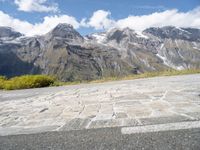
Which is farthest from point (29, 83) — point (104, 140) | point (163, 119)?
point (104, 140)

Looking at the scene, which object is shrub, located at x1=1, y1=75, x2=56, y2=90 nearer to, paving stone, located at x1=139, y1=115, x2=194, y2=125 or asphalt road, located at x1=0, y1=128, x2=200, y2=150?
asphalt road, located at x1=0, y1=128, x2=200, y2=150

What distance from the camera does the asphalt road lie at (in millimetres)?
3986

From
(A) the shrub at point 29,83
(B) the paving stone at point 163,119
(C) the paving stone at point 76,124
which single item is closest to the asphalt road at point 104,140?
(C) the paving stone at point 76,124

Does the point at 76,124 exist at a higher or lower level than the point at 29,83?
lower

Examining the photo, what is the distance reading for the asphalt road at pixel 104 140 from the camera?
3.99 metres

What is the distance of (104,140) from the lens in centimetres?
444

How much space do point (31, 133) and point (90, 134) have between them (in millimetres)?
1231

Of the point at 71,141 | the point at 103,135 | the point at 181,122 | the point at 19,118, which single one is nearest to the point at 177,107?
the point at 181,122

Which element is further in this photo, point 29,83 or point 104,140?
point 29,83

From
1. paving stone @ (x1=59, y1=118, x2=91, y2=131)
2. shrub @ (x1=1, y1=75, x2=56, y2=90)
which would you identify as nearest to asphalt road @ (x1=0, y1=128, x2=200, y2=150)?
paving stone @ (x1=59, y1=118, x2=91, y2=131)

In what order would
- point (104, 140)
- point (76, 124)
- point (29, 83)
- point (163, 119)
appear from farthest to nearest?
point (29, 83)
point (76, 124)
point (163, 119)
point (104, 140)

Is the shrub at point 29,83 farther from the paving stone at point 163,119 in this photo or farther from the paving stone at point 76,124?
the paving stone at point 163,119

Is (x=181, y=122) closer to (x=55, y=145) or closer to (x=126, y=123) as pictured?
(x=126, y=123)

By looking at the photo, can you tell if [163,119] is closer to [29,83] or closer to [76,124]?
[76,124]
